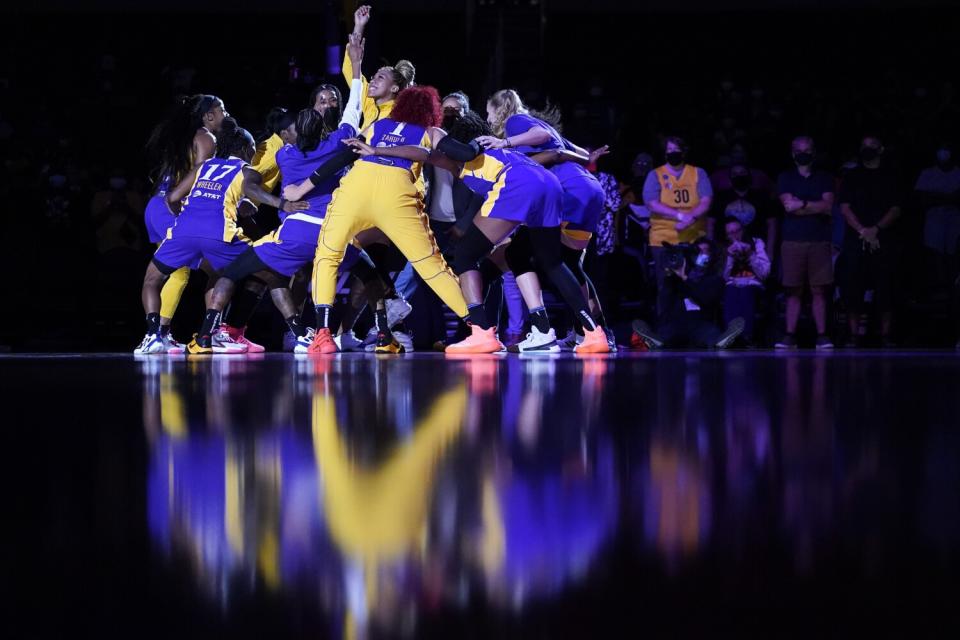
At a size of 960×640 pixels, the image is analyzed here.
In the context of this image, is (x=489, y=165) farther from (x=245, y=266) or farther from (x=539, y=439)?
(x=539, y=439)

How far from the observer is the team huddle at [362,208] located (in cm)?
580

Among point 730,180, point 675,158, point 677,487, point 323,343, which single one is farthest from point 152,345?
point 677,487

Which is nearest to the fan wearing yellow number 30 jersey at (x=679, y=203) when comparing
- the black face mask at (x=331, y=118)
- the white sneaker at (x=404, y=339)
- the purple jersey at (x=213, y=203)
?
the white sneaker at (x=404, y=339)

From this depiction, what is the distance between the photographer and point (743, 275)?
8.30 metres

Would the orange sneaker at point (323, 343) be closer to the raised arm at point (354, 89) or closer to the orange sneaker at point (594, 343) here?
the raised arm at point (354, 89)

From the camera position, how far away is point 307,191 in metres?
6.23

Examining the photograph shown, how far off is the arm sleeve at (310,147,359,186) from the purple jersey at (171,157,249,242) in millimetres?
564

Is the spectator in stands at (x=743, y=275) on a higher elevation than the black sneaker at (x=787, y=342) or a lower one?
higher

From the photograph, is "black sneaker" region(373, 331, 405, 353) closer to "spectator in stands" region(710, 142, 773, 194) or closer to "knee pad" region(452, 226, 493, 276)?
"knee pad" region(452, 226, 493, 276)

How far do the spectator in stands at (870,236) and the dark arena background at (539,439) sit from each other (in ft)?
0.07

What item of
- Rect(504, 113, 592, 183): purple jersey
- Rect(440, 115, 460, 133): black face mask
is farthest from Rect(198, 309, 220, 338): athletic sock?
Rect(504, 113, 592, 183): purple jersey

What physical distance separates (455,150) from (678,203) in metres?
3.04

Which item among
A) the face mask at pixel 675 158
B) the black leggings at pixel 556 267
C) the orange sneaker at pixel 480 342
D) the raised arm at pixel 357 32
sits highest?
the raised arm at pixel 357 32

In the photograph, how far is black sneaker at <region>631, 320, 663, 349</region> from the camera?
7676mm
